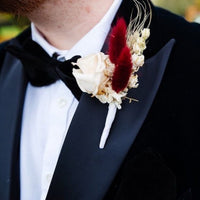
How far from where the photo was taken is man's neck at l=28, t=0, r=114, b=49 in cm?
145

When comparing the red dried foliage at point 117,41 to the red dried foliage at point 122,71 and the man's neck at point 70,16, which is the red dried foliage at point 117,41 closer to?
the red dried foliage at point 122,71

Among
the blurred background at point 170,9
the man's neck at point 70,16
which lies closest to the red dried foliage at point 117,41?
the man's neck at point 70,16

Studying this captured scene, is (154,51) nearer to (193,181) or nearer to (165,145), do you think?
(165,145)

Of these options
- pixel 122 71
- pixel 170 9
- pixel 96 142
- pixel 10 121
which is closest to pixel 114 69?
pixel 122 71

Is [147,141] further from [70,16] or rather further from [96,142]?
[70,16]

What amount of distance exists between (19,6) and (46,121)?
45cm

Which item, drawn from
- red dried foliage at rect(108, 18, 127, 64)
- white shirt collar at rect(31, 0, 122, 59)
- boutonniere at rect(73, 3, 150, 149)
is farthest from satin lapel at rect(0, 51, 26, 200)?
red dried foliage at rect(108, 18, 127, 64)

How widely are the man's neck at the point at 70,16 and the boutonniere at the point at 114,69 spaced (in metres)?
0.21

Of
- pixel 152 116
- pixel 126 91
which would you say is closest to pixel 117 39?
pixel 126 91

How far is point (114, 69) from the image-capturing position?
1.24 meters

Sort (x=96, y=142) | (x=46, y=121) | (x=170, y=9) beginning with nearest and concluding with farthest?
(x=96, y=142) < (x=46, y=121) < (x=170, y=9)

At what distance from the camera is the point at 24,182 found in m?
1.55

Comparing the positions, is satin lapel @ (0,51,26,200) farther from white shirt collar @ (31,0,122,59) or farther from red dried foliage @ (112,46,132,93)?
red dried foliage @ (112,46,132,93)

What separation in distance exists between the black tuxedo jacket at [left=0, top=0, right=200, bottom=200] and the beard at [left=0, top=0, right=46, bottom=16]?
0.99ft
